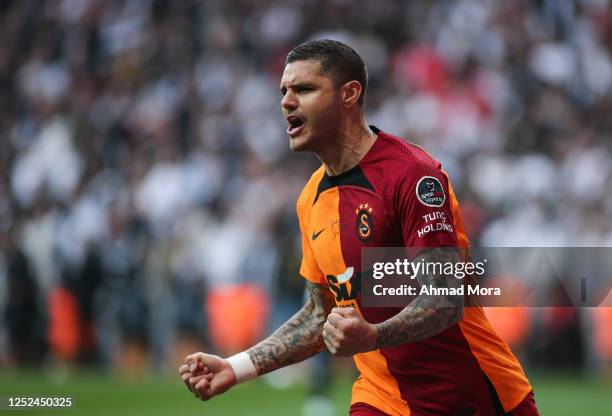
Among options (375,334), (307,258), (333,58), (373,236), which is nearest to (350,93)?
(333,58)

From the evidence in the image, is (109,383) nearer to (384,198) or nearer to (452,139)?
(452,139)

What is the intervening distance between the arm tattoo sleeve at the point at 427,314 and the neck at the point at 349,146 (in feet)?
2.33

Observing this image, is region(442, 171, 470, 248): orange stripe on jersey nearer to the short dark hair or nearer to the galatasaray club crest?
the galatasaray club crest

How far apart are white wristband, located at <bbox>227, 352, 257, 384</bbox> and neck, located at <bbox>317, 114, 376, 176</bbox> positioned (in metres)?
0.98

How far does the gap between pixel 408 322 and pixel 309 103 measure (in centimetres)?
113

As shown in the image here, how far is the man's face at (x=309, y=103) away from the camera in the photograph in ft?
16.2

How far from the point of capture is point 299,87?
16.2 ft

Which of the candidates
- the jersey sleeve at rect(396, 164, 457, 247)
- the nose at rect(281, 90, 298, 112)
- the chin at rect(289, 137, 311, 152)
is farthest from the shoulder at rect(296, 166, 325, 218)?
the jersey sleeve at rect(396, 164, 457, 247)

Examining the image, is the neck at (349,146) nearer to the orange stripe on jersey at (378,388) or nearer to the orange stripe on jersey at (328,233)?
the orange stripe on jersey at (328,233)

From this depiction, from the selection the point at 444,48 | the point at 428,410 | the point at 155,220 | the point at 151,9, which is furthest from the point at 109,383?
the point at 428,410

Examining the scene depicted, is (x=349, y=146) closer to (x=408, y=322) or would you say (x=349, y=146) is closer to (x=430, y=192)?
(x=430, y=192)

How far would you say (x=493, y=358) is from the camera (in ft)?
16.1

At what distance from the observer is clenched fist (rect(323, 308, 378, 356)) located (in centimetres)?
411

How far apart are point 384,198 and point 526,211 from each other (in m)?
8.86
